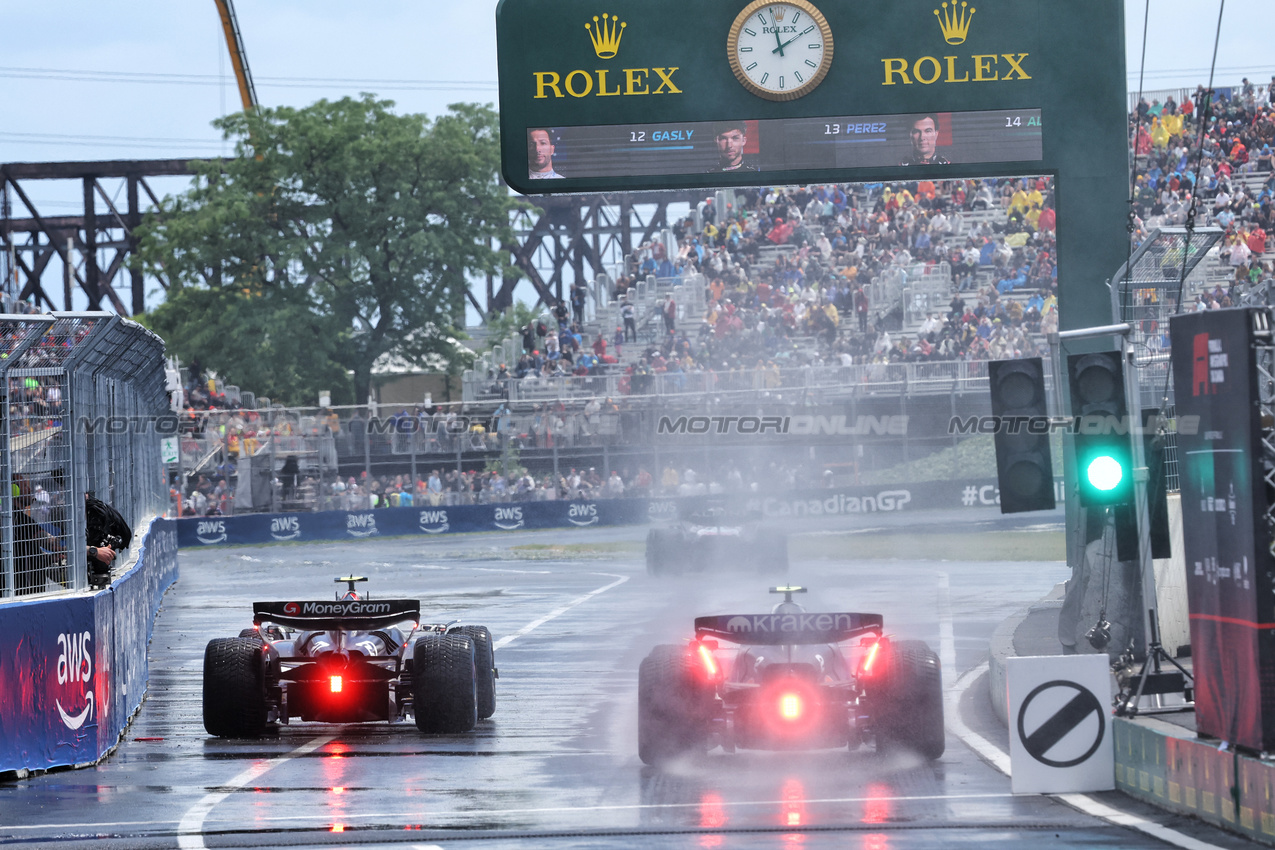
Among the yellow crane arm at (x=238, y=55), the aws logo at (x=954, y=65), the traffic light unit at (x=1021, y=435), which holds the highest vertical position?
the yellow crane arm at (x=238, y=55)

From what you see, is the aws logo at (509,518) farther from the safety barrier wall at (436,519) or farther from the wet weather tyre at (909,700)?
the wet weather tyre at (909,700)

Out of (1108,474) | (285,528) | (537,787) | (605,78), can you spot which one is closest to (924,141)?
(605,78)

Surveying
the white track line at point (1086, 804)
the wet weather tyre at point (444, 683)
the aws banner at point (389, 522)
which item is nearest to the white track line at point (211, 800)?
the wet weather tyre at point (444, 683)

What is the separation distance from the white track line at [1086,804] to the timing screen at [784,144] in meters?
4.51

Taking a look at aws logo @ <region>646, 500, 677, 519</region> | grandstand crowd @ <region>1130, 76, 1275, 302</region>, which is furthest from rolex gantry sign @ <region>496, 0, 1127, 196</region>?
aws logo @ <region>646, 500, 677, 519</region>

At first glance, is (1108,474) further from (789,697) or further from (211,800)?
(211,800)

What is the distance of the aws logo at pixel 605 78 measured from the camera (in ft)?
45.1

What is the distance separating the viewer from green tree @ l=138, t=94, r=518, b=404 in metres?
50.2

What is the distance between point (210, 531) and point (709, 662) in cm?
3317

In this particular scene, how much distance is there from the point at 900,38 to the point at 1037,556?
17342mm

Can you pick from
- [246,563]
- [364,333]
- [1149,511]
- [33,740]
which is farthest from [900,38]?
[364,333]

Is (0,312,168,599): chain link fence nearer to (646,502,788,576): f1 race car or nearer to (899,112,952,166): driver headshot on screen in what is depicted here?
(899,112,952,166): driver headshot on screen

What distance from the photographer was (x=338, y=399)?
51.8 metres

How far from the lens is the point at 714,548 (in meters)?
27.8
